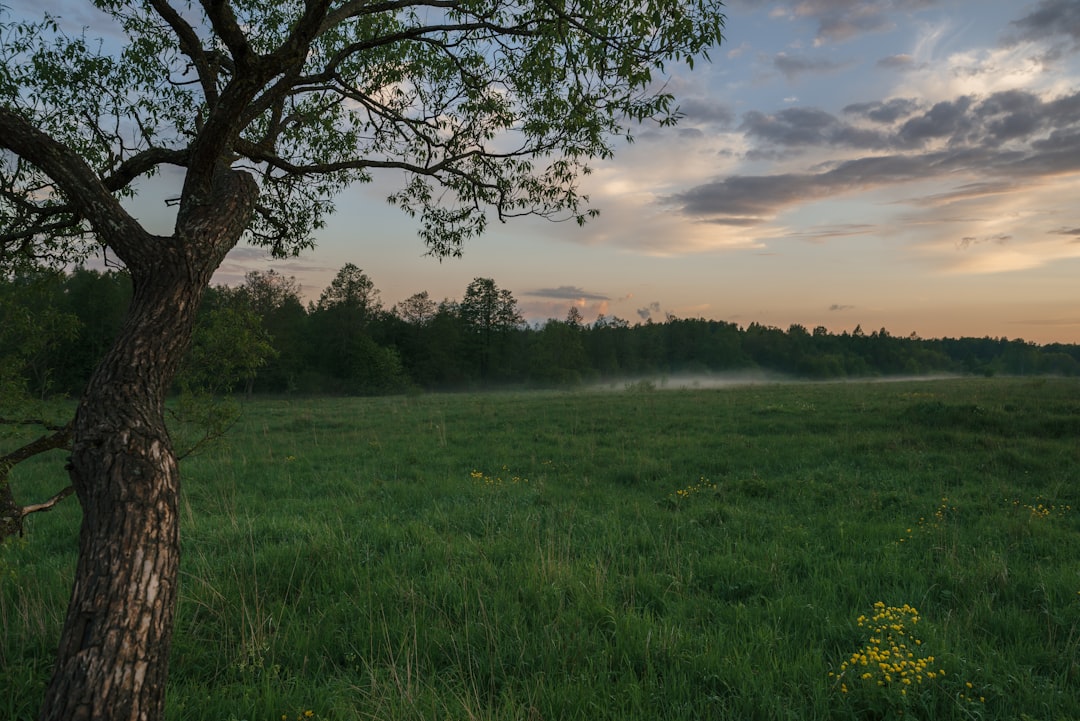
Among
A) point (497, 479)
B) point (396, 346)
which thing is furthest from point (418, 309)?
point (497, 479)

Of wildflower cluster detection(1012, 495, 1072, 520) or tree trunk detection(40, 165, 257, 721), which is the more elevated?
tree trunk detection(40, 165, 257, 721)

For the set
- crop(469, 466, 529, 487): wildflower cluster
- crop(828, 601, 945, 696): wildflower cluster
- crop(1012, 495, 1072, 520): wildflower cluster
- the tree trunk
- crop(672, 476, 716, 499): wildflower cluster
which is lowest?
crop(469, 466, 529, 487): wildflower cluster

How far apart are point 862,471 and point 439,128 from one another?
11.0 metres

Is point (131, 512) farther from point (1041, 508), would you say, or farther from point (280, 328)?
point (280, 328)

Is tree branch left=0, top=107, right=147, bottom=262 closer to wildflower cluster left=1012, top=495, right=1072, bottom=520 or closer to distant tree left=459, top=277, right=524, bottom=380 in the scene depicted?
wildflower cluster left=1012, top=495, right=1072, bottom=520

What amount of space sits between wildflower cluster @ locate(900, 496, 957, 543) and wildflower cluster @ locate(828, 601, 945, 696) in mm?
3358

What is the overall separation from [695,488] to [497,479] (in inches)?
160

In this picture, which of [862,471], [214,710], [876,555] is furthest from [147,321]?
[862,471]

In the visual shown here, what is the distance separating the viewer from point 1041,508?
29.0 feet

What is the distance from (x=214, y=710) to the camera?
Result: 12.9 feet

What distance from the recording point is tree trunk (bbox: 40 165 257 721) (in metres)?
3.06

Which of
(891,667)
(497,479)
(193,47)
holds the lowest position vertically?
(497,479)

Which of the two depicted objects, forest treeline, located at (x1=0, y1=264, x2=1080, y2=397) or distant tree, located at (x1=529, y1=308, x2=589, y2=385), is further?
distant tree, located at (x1=529, y1=308, x2=589, y2=385)

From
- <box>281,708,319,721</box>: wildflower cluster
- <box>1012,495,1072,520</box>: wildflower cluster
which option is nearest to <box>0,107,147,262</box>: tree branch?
<box>281,708,319,721</box>: wildflower cluster
